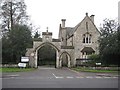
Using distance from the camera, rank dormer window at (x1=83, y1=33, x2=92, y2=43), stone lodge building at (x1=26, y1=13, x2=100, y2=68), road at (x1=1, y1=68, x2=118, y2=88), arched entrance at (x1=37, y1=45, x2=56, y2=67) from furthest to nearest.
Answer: arched entrance at (x1=37, y1=45, x2=56, y2=67)
dormer window at (x1=83, y1=33, x2=92, y2=43)
stone lodge building at (x1=26, y1=13, x2=100, y2=68)
road at (x1=1, y1=68, x2=118, y2=88)

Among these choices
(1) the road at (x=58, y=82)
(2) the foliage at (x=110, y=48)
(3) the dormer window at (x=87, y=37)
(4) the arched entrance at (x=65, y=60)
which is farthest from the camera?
(3) the dormer window at (x=87, y=37)

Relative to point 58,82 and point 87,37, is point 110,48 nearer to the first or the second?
point 87,37

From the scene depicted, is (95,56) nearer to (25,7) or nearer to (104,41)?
(104,41)

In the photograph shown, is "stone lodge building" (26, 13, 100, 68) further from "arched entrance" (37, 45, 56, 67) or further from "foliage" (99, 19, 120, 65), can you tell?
"arched entrance" (37, 45, 56, 67)

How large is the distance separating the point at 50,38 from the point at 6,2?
13.4 m

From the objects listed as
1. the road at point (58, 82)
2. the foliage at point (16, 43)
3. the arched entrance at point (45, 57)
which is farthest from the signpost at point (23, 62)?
the arched entrance at point (45, 57)

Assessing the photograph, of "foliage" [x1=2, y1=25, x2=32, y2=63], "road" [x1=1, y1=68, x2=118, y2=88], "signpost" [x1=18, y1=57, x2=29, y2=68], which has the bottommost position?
"road" [x1=1, y1=68, x2=118, y2=88]

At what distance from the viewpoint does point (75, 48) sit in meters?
65.6

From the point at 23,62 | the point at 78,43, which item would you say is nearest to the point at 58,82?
the point at 23,62

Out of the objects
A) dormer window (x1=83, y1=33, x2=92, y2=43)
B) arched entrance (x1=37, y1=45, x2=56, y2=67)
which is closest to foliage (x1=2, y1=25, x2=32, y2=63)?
dormer window (x1=83, y1=33, x2=92, y2=43)

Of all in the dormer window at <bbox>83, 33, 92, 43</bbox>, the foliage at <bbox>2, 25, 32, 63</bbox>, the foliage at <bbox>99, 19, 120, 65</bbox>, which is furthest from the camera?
the dormer window at <bbox>83, 33, 92, 43</bbox>

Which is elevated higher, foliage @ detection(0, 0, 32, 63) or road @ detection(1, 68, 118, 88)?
foliage @ detection(0, 0, 32, 63)

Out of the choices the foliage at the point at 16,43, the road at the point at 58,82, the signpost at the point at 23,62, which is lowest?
the road at the point at 58,82

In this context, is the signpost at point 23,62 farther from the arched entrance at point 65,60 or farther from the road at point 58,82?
the road at point 58,82
